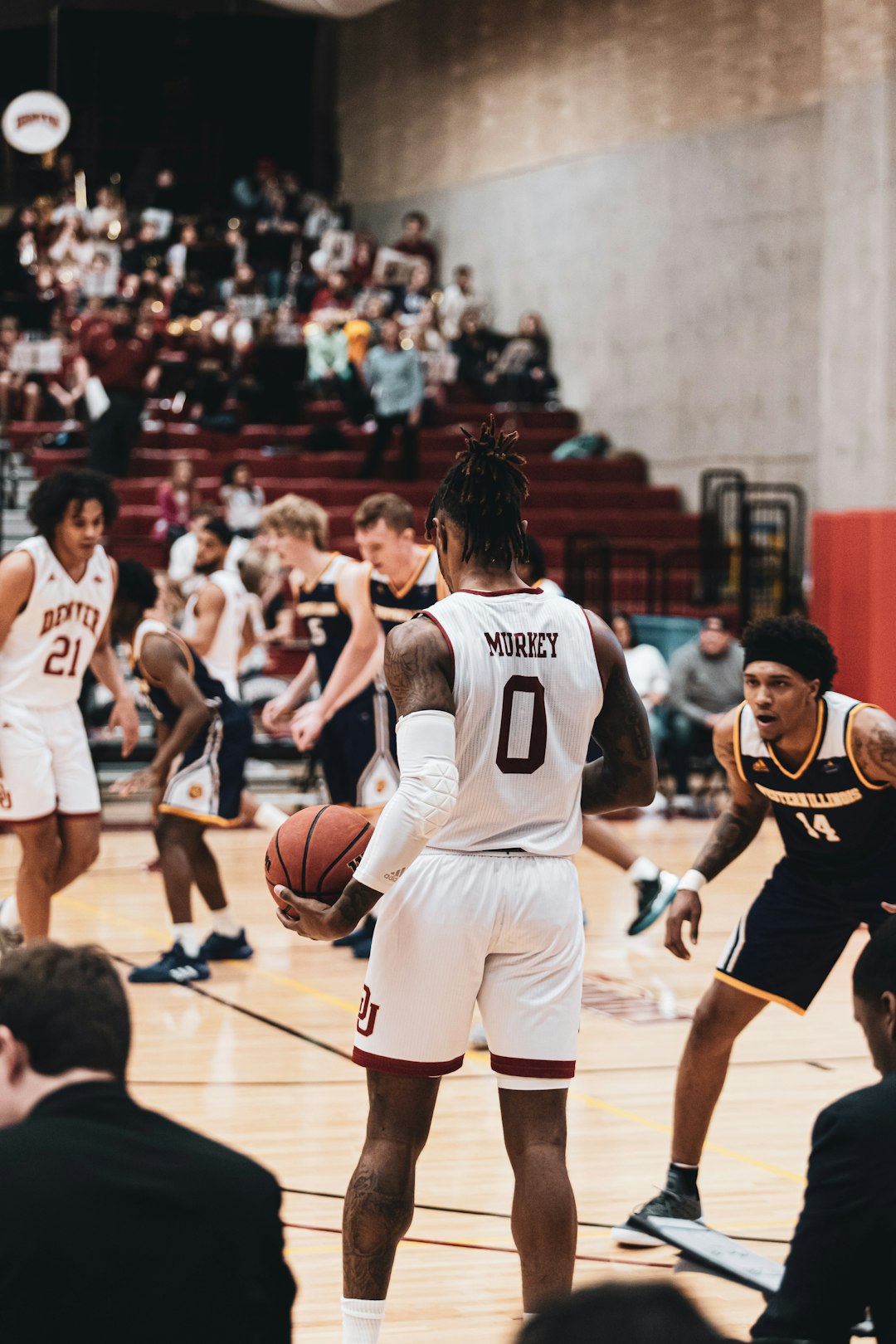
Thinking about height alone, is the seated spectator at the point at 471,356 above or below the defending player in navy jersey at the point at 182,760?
above

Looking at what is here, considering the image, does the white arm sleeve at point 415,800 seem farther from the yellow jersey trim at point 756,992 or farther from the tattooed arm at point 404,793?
the yellow jersey trim at point 756,992

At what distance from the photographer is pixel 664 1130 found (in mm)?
5875

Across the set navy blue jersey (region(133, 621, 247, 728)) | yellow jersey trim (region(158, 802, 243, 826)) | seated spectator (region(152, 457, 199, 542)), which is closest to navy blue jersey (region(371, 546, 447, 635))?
navy blue jersey (region(133, 621, 247, 728))

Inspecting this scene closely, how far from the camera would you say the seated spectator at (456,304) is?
21859mm

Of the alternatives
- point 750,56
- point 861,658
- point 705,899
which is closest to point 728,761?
point 705,899

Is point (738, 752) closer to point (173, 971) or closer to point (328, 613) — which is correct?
point (328, 613)

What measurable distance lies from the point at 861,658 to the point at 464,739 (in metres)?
10.6

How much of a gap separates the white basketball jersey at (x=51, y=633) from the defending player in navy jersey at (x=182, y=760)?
696 millimetres

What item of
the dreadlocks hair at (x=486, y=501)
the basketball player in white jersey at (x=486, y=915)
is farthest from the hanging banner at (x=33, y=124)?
the basketball player in white jersey at (x=486, y=915)

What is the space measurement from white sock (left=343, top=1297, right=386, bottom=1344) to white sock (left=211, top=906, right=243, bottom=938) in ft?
16.0

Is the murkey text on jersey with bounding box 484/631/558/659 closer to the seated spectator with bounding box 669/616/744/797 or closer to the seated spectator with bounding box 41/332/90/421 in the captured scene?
A: the seated spectator with bounding box 669/616/744/797

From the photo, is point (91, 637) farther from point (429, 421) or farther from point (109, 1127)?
point (429, 421)

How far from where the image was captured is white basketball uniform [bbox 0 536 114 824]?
6.80 metres

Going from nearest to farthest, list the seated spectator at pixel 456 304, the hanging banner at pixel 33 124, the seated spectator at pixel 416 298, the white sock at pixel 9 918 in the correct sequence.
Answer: the white sock at pixel 9 918, the seated spectator at pixel 416 298, the seated spectator at pixel 456 304, the hanging banner at pixel 33 124
